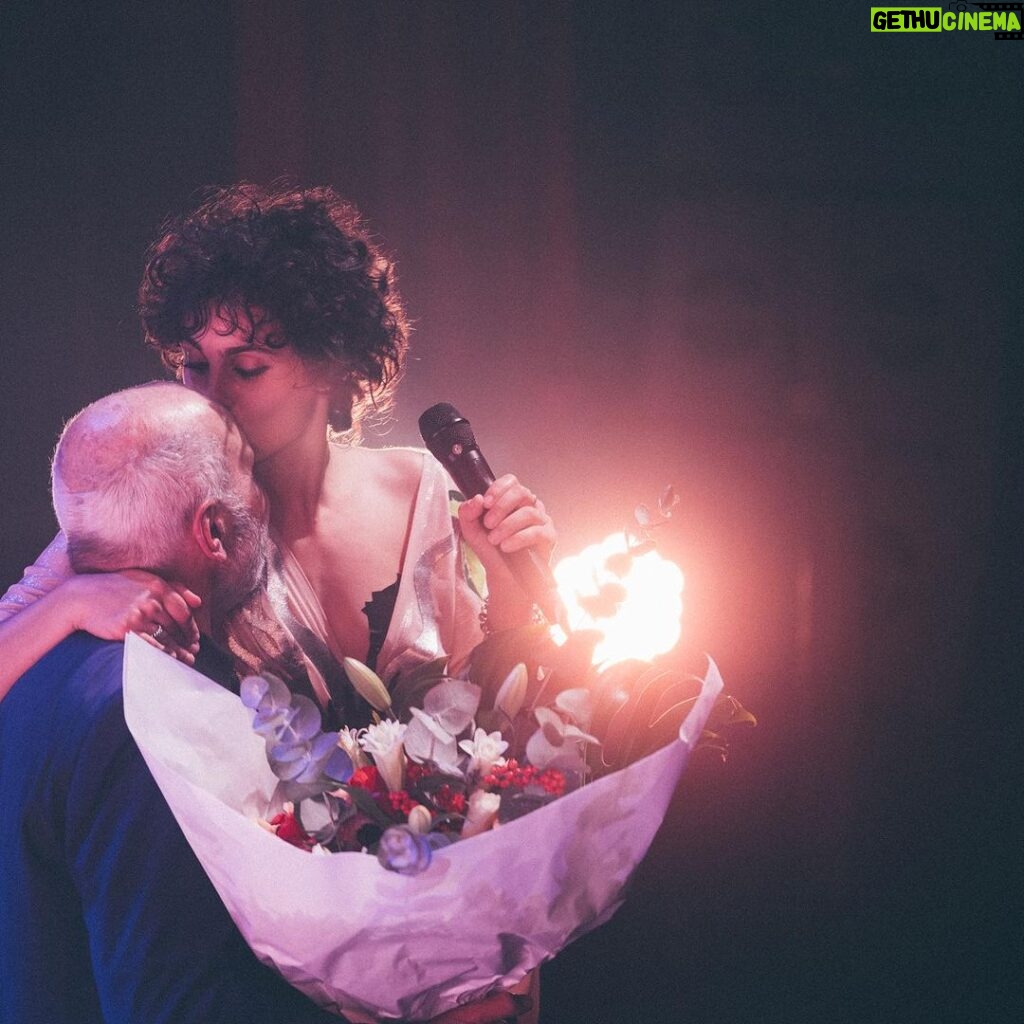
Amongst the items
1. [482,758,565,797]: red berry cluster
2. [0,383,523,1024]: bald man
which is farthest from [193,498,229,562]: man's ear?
[482,758,565,797]: red berry cluster

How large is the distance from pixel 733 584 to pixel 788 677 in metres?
0.22

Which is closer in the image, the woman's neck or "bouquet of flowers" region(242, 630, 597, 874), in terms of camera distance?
"bouquet of flowers" region(242, 630, 597, 874)

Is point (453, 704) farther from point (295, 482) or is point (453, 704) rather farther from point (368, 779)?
point (295, 482)

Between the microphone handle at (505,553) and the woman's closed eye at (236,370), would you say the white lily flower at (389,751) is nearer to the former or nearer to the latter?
the microphone handle at (505,553)

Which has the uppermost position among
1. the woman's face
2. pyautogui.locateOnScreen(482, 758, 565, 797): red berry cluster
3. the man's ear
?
the woman's face

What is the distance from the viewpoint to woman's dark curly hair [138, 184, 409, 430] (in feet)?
4.36

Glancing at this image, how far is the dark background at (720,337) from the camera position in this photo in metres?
1.38

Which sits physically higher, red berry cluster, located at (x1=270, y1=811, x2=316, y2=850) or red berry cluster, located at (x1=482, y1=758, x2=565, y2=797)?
red berry cluster, located at (x1=482, y1=758, x2=565, y2=797)

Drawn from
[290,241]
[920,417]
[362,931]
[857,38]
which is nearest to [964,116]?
[857,38]

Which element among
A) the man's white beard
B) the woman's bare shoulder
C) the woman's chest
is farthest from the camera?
the woman's bare shoulder

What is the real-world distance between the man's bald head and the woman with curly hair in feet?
0.62

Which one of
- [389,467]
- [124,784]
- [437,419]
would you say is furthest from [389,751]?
[389,467]

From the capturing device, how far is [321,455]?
4.81 ft

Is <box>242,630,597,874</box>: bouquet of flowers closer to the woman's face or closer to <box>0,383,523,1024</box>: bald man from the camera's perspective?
<box>0,383,523,1024</box>: bald man
